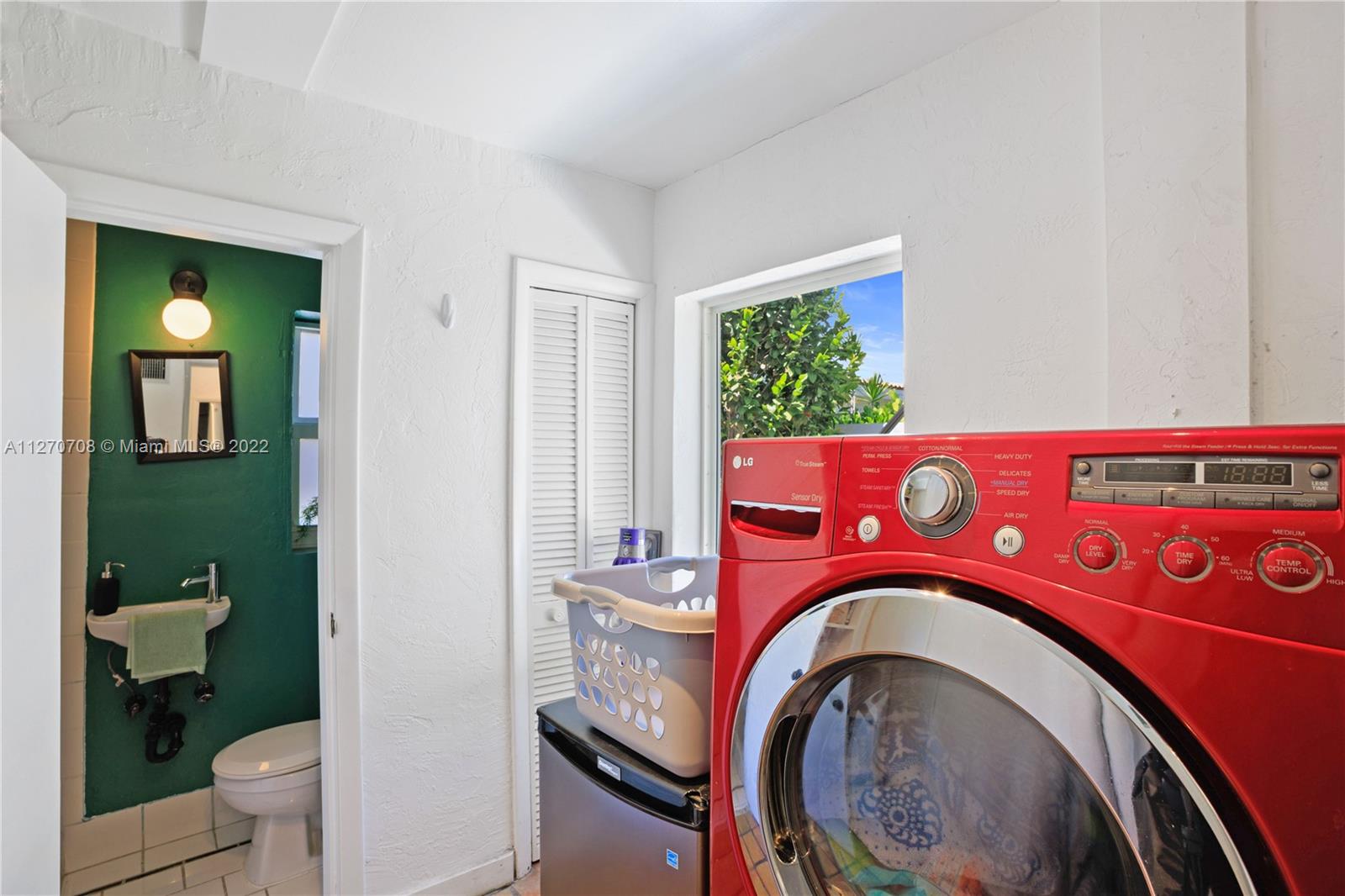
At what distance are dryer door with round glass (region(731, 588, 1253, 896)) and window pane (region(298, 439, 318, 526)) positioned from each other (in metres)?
2.49

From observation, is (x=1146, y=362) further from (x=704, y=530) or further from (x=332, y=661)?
(x=332, y=661)

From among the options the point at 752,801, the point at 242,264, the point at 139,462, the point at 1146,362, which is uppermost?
the point at 242,264

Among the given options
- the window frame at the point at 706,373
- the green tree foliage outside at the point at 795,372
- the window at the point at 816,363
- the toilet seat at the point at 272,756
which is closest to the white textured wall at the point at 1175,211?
the window at the point at 816,363

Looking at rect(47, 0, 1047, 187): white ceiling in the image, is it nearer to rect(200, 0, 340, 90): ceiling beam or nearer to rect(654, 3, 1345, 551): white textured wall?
rect(200, 0, 340, 90): ceiling beam

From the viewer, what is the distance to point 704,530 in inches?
98.9

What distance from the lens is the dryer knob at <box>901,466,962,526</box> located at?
0.71 m

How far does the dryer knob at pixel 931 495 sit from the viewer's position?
71 centimetres

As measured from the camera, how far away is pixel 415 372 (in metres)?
2.02

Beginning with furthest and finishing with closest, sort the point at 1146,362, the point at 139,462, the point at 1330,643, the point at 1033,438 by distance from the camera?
the point at 139,462, the point at 1146,362, the point at 1033,438, the point at 1330,643

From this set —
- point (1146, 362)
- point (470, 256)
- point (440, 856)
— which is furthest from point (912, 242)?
point (440, 856)

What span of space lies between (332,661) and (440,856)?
700 millimetres

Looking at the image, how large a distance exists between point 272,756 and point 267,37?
7.22 ft

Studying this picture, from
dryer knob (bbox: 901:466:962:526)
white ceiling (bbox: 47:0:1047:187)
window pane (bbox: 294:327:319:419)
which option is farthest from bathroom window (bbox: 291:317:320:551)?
dryer knob (bbox: 901:466:962:526)

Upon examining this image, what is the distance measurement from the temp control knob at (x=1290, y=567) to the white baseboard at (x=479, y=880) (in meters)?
2.26
